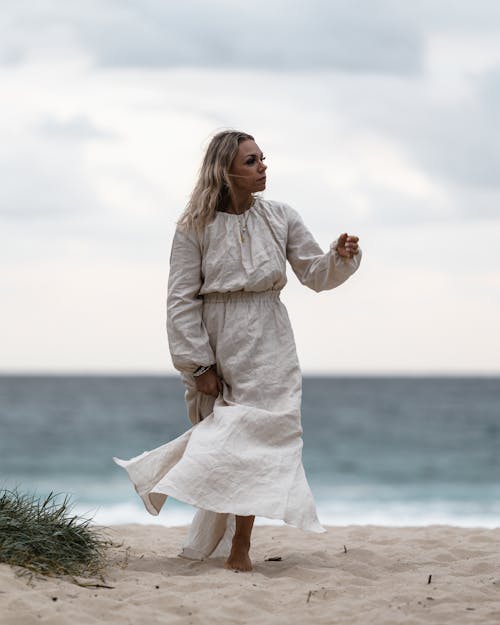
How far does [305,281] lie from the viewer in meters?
4.96

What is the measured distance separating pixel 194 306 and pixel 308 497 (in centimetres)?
102

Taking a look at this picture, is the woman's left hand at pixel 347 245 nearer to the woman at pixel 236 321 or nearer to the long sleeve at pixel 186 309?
the woman at pixel 236 321

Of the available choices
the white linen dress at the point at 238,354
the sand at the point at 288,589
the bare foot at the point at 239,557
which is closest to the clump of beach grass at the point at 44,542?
the sand at the point at 288,589

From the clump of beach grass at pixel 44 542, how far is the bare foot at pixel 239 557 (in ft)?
1.91

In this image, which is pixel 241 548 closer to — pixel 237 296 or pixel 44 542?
pixel 44 542

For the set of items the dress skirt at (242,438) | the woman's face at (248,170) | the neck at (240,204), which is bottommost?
the dress skirt at (242,438)

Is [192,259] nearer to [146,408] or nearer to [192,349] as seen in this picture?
[192,349]

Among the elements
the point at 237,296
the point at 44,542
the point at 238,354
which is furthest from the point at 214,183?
the point at 44,542

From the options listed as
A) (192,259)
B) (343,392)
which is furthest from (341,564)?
(343,392)

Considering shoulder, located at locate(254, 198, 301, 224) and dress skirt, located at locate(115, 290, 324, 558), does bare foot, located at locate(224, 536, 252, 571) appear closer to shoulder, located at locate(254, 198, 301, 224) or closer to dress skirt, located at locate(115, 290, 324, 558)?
dress skirt, located at locate(115, 290, 324, 558)

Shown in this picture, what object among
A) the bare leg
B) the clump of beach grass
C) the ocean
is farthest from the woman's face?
the ocean

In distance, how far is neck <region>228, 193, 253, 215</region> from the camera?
16.0 ft

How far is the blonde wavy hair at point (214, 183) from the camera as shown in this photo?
4805 mm

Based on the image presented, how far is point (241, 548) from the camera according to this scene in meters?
4.65
